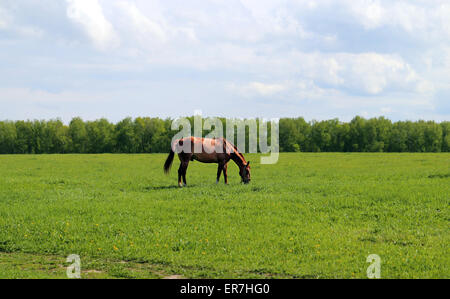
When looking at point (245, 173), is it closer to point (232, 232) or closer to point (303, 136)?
point (232, 232)

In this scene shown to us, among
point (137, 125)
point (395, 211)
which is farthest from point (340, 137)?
point (395, 211)

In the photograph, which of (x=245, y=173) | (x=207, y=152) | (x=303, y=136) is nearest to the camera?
(x=207, y=152)

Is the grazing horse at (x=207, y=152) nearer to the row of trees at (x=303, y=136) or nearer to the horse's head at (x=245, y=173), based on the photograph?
the horse's head at (x=245, y=173)

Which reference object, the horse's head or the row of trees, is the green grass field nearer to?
the horse's head

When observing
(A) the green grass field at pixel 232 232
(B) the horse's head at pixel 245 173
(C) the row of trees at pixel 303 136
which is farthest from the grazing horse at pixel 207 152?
(C) the row of trees at pixel 303 136

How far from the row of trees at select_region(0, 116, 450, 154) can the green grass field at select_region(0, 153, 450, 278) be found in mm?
88716

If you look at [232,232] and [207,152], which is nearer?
[232,232]

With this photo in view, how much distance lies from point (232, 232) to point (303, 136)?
330 feet

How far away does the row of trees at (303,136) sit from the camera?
109m

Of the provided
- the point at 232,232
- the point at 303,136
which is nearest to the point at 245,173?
the point at 232,232

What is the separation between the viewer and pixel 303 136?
11031 centimetres

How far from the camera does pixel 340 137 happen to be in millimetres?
112250
